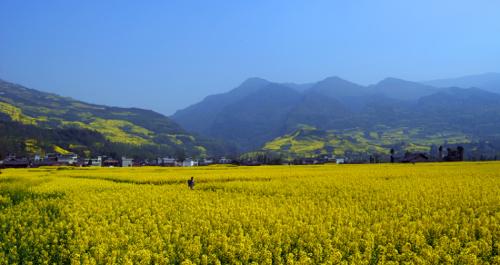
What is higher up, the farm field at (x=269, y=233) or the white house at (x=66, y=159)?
the white house at (x=66, y=159)

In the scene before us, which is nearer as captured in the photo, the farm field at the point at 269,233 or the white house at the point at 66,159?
the farm field at the point at 269,233

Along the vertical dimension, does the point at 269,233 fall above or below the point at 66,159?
below

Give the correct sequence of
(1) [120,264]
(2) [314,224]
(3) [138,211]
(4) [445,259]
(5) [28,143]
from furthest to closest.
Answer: (5) [28,143] → (3) [138,211] → (2) [314,224] → (1) [120,264] → (4) [445,259]

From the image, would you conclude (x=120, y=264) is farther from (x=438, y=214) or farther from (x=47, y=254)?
(x=438, y=214)

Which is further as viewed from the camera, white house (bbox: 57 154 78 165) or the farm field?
white house (bbox: 57 154 78 165)

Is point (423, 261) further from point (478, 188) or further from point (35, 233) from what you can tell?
point (478, 188)

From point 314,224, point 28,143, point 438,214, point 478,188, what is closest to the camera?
point 314,224

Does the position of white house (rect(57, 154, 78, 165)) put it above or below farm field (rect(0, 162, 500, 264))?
above

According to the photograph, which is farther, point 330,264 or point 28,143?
point 28,143

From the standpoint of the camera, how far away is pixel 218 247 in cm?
1459

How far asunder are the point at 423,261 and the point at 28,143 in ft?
682

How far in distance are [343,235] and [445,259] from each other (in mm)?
3605

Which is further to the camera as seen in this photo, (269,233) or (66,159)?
(66,159)

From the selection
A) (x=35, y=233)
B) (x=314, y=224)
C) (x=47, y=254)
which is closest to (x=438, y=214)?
(x=314, y=224)
